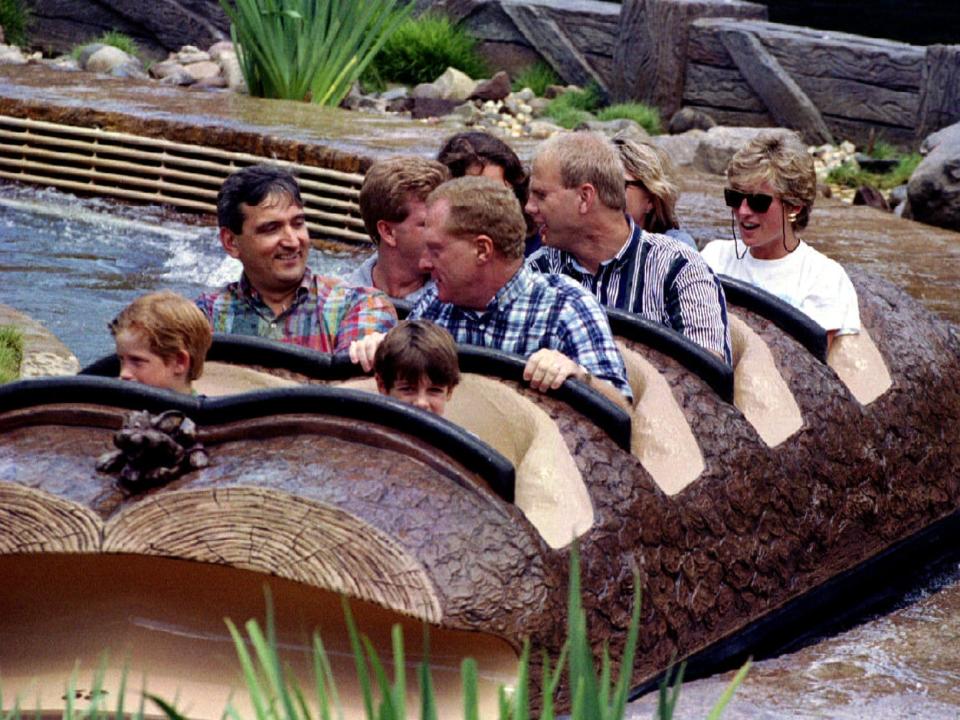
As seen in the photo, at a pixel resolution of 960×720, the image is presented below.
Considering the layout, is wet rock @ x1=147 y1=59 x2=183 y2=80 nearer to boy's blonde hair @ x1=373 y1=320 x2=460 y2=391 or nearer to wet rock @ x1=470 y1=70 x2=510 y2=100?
wet rock @ x1=470 y1=70 x2=510 y2=100

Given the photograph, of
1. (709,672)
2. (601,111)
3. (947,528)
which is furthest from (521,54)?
(709,672)

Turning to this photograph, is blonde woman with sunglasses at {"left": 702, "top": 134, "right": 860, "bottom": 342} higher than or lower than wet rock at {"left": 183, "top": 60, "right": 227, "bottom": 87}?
higher

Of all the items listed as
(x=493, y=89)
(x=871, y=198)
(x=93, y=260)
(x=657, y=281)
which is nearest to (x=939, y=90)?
(x=871, y=198)

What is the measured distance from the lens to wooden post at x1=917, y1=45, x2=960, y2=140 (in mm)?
9320

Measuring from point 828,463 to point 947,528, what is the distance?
2.39 ft

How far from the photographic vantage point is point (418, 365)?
2.68 m

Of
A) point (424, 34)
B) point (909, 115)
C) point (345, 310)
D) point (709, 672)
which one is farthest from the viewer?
point (424, 34)

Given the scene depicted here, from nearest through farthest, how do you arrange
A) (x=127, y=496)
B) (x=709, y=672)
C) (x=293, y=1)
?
(x=127, y=496) → (x=709, y=672) → (x=293, y=1)

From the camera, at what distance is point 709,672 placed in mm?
3035

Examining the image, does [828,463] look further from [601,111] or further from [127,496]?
[601,111]

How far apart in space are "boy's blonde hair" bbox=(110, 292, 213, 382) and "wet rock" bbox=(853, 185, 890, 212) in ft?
20.2

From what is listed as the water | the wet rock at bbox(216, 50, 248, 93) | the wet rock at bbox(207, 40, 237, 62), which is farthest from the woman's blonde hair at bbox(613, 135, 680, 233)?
the wet rock at bbox(207, 40, 237, 62)

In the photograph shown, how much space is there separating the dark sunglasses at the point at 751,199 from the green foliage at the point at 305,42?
500cm

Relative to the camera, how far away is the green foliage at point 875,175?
9.17 meters
